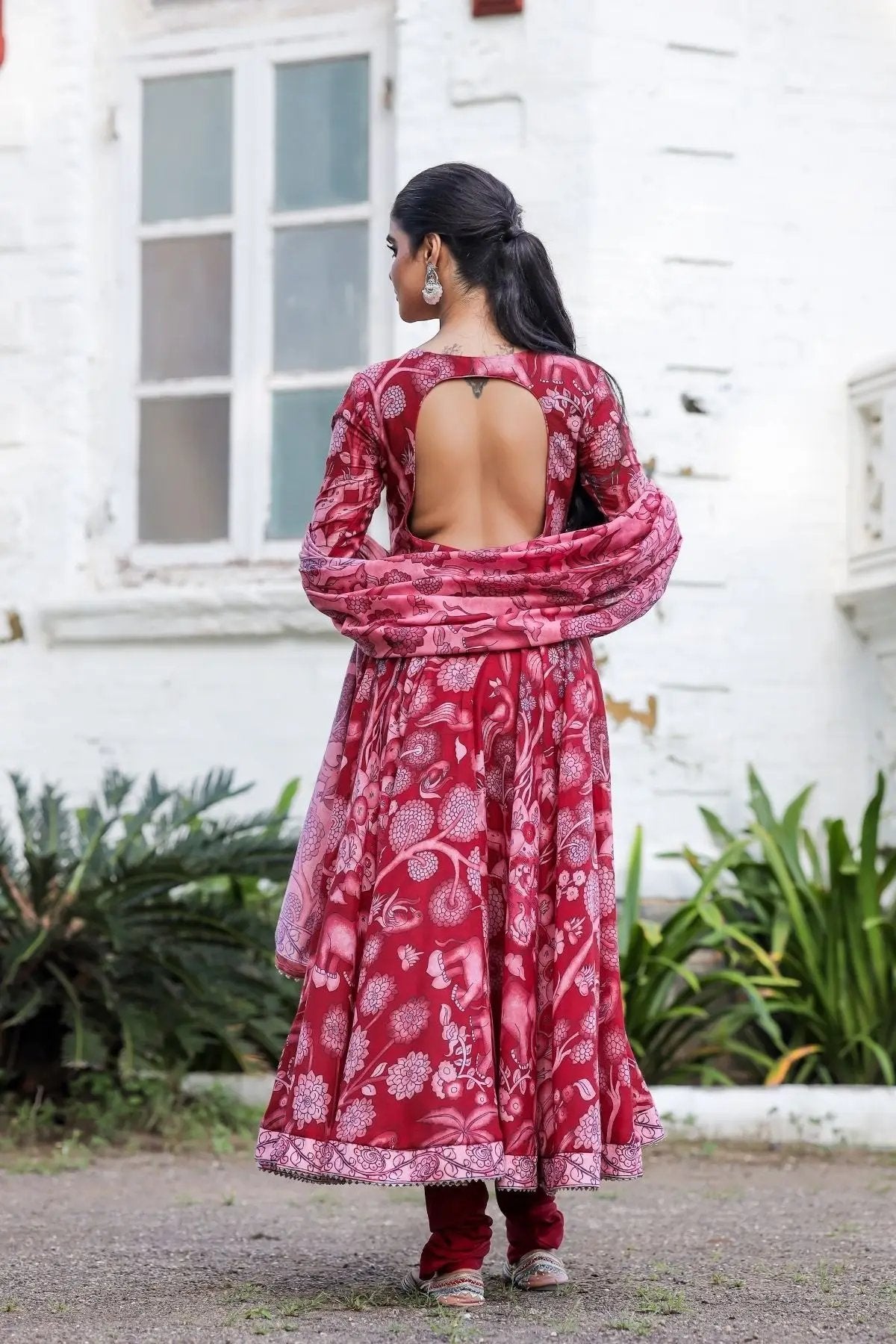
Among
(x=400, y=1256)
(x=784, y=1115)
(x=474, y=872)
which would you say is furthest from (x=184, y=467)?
(x=474, y=872)

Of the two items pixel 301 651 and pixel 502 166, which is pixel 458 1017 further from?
pixel 502 166

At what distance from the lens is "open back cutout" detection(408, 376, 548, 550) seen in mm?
2852

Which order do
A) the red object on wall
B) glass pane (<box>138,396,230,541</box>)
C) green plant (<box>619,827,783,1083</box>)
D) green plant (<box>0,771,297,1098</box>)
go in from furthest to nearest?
glass pane (<box>138,396,230,541</box>)
the red object on wall
green plant (<box>619,827,783,1083</box>)
green plant (<box>0,771,297,1098</box>)

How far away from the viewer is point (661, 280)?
5.80 meters

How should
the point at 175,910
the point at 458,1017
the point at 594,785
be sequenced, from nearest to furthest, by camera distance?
1. the point at 458,1017
2. the point at 594,785
3. the point at 175,910

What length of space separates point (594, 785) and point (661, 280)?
324cm

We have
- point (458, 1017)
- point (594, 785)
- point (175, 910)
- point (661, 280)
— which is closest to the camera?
point (458, 1017)

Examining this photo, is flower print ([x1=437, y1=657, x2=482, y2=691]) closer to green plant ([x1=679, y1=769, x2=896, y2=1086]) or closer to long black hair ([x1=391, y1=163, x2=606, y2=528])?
long black hair ([x1=391, y1=163, x2=606, y2=528])

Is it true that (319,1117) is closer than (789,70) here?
Yes

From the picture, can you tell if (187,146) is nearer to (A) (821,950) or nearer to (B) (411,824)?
(A) (821,950)

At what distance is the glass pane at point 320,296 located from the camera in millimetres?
6258

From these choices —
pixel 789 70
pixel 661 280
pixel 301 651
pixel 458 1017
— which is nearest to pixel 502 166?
pixel 661 280

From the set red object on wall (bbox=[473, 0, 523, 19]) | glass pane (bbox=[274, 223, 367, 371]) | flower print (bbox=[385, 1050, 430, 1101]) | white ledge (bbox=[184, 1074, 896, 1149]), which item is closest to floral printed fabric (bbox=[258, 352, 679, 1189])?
flower print (bbox=[385, 1050, 430, 1101])

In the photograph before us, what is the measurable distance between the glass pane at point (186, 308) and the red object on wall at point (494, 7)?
115cm
